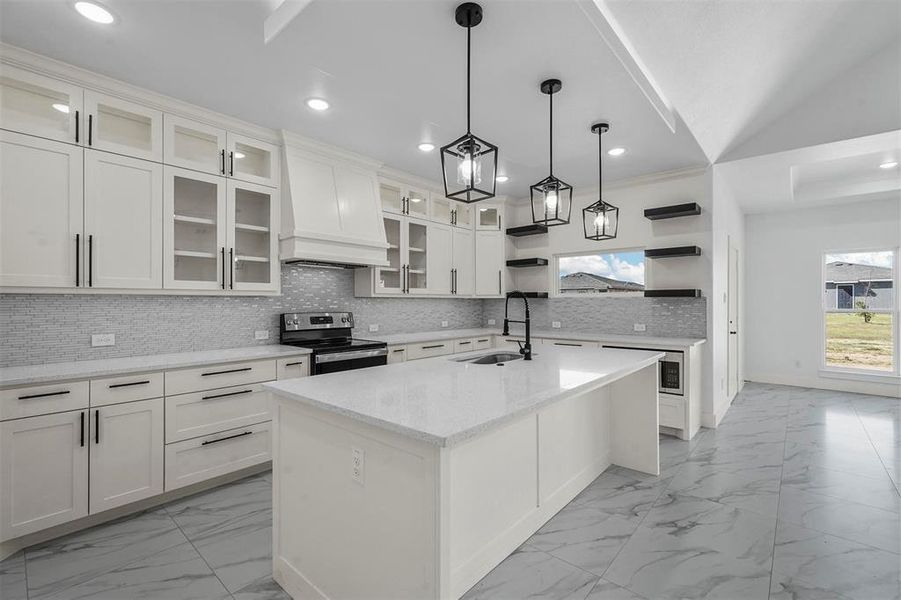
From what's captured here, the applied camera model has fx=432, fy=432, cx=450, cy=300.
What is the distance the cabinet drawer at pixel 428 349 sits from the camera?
4.27m

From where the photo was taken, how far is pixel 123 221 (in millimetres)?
2775

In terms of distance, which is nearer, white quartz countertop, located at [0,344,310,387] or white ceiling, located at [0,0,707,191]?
white ceiling, located at [0,0,707,191]

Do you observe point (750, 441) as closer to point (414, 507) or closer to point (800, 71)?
point (800, 71)

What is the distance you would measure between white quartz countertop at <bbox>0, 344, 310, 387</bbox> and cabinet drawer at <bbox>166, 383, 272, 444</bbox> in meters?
0.21

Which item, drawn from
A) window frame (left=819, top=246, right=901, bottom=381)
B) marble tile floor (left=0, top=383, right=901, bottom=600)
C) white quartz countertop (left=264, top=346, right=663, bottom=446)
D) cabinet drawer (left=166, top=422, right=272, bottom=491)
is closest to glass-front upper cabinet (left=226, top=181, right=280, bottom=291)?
cabinet drawer (left=166, top=422, right=272, bottom=491)

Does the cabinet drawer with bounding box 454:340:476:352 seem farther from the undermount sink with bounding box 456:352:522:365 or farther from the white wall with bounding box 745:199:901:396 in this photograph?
the white wall with bounding box 745:199:901:396

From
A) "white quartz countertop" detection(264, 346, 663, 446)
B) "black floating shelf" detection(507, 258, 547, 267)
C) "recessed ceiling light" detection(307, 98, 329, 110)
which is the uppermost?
"recessed ceiling light" detection(307, 98, 329, 110)

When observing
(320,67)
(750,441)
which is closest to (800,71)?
(750,441)

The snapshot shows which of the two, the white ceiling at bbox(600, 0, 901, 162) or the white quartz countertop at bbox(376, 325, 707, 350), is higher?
the white ceiling at bbox(600, 0, 901, 162)

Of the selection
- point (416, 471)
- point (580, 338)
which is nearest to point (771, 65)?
point (580, 338)

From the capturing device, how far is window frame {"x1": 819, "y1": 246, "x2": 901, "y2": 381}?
5.55m

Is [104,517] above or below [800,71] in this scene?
below

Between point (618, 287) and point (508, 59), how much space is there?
11.0 ft

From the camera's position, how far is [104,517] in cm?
251
